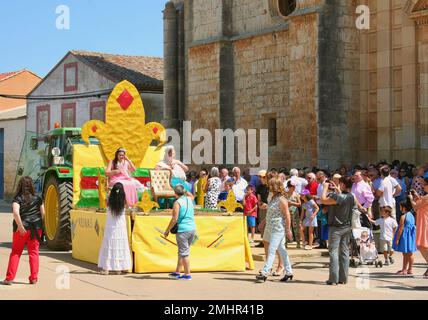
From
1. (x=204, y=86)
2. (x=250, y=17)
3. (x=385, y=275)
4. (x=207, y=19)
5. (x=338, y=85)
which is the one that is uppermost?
(x=207, y=19)

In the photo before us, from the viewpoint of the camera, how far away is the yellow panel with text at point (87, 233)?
14.2m

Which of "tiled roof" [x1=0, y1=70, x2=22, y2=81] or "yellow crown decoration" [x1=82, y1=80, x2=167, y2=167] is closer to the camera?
"yellow crown decoration" [x1=82, y1=80, x2=167, y2=167]

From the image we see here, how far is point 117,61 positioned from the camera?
133ft

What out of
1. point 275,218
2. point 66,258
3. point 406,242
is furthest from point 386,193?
point 66,258

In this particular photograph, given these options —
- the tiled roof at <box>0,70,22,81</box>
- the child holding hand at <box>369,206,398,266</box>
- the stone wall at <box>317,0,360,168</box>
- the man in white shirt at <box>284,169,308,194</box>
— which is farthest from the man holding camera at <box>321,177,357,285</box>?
the tiled roof at <box>0,70,22,81</box>

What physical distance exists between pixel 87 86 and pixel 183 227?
88.9 feet

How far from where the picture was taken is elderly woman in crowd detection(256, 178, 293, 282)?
1241 cm

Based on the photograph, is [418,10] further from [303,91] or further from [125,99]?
[125,99]

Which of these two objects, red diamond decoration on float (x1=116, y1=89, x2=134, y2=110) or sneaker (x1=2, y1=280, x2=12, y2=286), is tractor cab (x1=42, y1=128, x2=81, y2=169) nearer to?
red diamond decoration on float (x1=116, y1=89, x2=134, y2=110)

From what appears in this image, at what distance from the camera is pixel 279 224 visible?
12.6 m

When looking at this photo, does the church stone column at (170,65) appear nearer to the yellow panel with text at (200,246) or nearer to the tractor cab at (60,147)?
the tractor cab at (60,147)

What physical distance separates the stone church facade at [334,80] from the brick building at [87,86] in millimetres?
11152

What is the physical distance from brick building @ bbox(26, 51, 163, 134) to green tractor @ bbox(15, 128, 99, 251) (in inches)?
674
